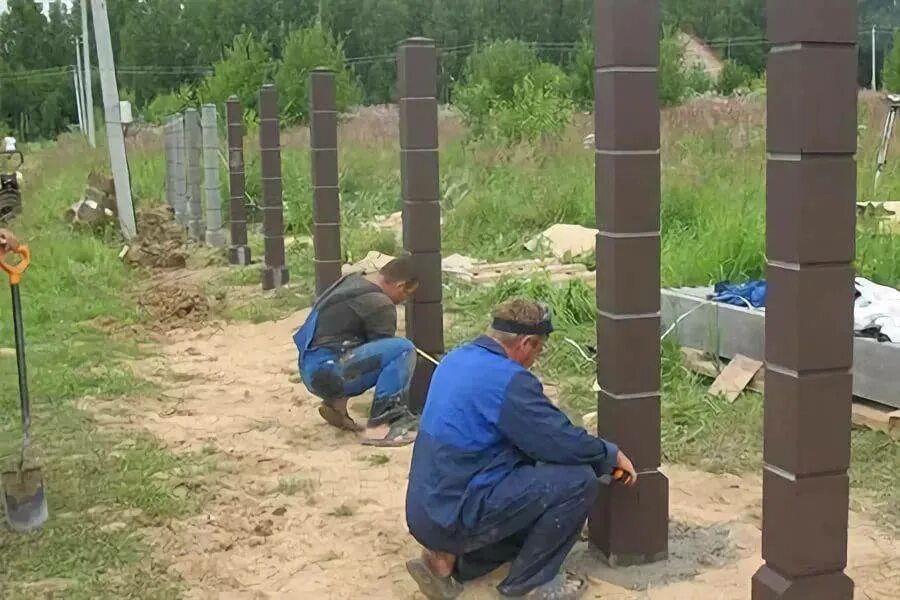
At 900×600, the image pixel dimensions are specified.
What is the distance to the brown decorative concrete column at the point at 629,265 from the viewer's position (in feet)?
12.5

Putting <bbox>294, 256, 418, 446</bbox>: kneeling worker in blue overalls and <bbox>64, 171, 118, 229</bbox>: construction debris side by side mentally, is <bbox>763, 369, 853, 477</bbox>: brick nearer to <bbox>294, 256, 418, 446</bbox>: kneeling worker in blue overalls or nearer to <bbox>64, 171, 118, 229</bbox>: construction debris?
<bbox>294, 256, 418, 446</bbox>: kneeling worker in blue overalls

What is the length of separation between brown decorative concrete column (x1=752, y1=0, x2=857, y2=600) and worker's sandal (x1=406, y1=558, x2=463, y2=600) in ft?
3.81

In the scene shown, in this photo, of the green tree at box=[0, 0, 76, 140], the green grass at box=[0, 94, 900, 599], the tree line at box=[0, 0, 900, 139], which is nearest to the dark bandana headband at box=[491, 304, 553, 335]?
the green grass at box=[0, 94, 900, 599]

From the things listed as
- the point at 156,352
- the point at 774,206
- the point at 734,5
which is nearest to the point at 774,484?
the point at 774,206

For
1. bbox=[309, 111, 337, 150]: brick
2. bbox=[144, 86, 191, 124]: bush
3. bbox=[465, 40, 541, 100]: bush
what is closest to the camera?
bbox=[309, 111, 337, 150]: brick

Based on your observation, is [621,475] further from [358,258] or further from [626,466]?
[358,258]

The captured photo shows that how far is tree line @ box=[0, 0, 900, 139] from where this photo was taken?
47.2m

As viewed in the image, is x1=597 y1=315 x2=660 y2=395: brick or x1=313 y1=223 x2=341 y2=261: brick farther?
x1=313 y1=223 x2=341 y2=261: brick

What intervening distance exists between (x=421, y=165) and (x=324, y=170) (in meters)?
2.80

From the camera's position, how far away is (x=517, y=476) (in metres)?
3.69

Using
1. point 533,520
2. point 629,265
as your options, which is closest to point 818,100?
point 629,265

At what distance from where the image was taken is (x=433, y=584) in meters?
3.82

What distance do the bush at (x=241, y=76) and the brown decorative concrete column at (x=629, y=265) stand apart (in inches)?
865

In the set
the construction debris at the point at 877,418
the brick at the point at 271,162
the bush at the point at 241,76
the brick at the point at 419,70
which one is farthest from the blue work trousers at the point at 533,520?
the bush at the point at 241,76
